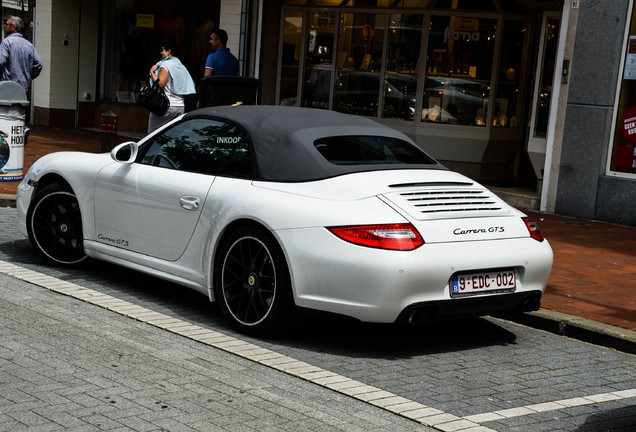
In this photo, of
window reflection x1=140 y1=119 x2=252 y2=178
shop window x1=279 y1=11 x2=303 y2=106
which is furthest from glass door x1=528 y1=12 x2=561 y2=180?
window reflection x1=140 y1=119 x2=252 y2=178

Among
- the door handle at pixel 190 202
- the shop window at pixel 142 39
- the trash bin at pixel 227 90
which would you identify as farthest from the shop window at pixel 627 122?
the shop window at pixel 142 39

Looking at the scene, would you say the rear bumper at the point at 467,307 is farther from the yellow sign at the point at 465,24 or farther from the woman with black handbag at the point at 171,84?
the yellow sign at the point at 465,24

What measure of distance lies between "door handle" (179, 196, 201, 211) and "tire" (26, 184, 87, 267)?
1.34 metres

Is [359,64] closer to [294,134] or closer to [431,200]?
[294,134]

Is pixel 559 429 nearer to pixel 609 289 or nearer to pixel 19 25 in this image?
pixel 609 289

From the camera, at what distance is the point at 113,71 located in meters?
21.2

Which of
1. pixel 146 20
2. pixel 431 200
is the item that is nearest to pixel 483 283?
pixel 431 200

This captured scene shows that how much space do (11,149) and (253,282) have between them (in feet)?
21.9

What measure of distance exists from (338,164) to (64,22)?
15557mm

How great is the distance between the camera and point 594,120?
1238 cm

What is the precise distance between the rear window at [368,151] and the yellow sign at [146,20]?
1440cm

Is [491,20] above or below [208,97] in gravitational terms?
above

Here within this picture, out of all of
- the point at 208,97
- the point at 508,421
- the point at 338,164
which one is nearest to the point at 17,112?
the point at 208,97

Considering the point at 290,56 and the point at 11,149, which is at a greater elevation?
the point at 290,56
